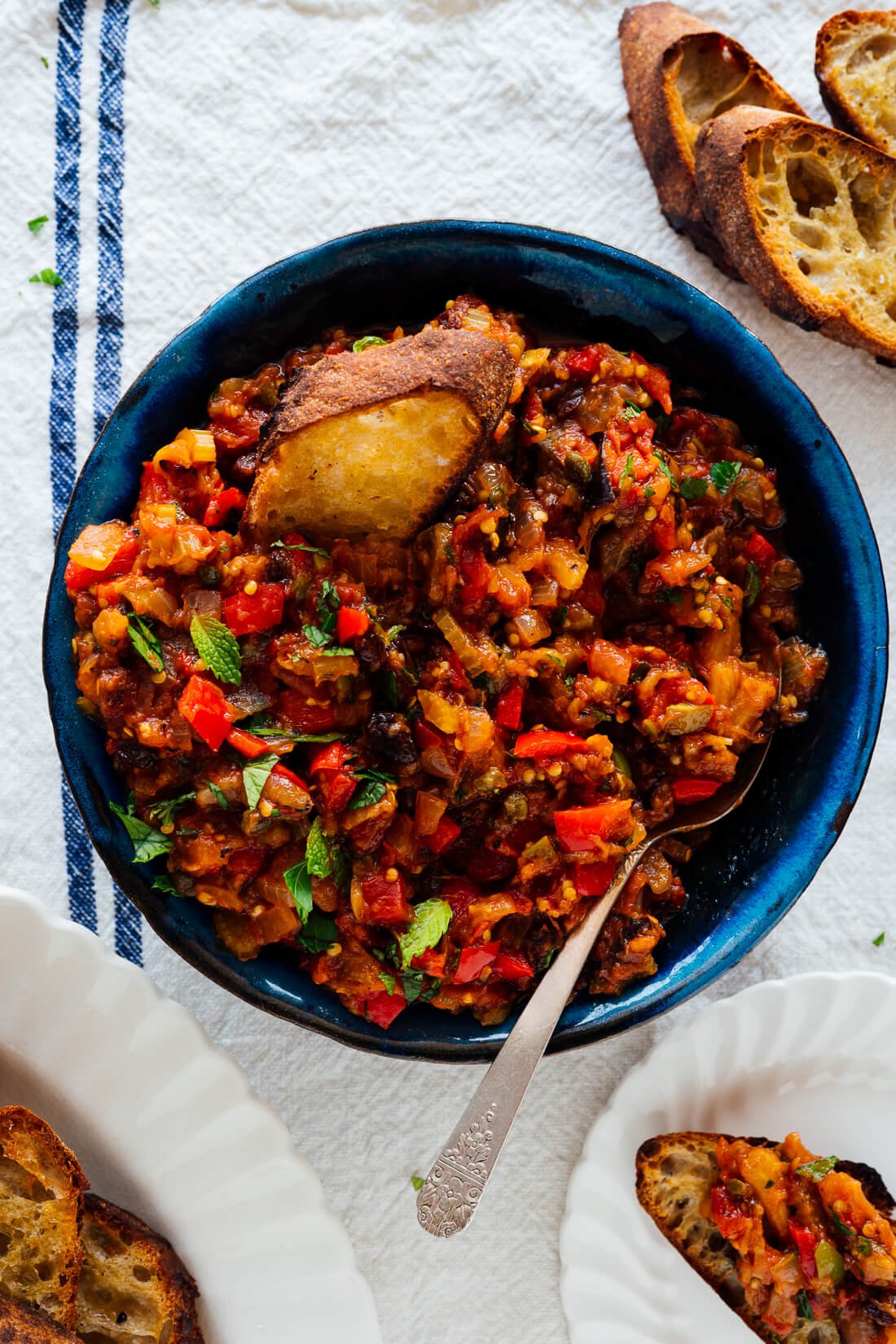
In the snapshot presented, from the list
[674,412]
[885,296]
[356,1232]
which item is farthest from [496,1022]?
[885,296]

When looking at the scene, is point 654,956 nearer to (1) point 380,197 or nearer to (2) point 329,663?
(2) point 329,663

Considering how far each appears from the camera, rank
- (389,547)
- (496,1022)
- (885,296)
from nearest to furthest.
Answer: (389,547), (496,1022), (885,296)

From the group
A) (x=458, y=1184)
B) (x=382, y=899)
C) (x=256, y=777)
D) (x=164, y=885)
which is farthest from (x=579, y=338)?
(x=458, y=1184)

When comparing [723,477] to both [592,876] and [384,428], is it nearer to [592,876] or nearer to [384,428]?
[384,428]

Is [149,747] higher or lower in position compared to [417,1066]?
higher

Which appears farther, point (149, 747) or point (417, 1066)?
point (417, 1066)

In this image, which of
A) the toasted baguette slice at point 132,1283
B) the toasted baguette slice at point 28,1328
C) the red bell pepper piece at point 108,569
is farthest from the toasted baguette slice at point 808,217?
the toasted baguette slice at point 28,1328
